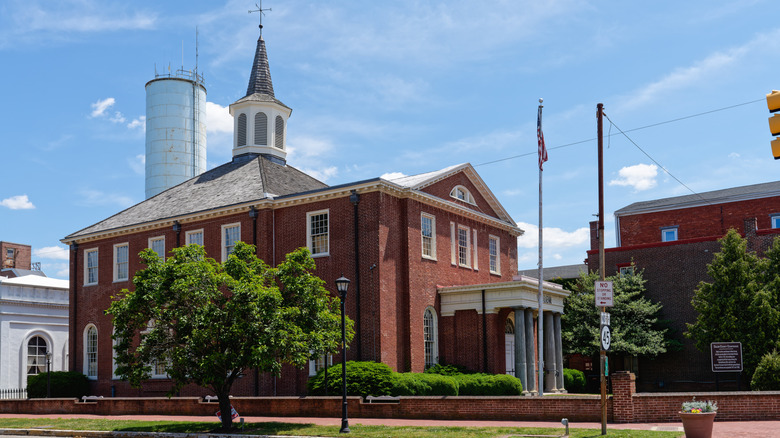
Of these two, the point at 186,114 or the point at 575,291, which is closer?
the point at 575,291

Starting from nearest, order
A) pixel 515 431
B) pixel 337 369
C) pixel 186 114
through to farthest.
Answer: pixel 515 431, pixel 337 369, pixel 186 114

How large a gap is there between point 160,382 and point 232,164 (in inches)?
487

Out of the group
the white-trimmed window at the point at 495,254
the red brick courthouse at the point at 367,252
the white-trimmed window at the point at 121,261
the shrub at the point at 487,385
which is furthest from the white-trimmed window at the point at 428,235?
the white-trimmed window at the point at 121,261

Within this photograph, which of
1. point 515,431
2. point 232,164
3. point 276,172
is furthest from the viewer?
point 232,164

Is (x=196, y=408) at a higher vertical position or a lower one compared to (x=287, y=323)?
lower

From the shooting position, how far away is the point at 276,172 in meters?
40.2

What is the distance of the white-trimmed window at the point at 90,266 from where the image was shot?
42.7 metres

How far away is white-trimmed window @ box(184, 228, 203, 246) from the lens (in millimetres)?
37656

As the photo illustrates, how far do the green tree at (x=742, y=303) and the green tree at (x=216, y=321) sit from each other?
2012 cm

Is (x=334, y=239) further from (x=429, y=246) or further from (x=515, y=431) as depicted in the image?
(x=515, y=431)

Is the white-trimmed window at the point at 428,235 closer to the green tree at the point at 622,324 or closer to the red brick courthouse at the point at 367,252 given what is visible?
the red brick courthouse at the point at 367,252

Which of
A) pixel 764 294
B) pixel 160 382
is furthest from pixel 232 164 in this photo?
pixel 764 294

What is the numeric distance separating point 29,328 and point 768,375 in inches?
1696

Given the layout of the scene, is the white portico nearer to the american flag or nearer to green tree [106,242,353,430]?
the american flag
